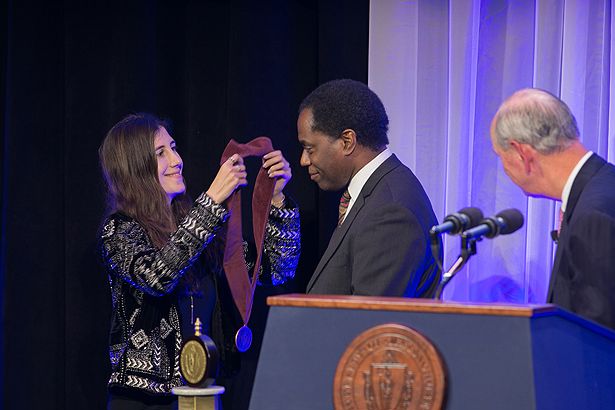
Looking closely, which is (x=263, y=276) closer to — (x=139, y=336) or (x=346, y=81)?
(x=139, y=336)

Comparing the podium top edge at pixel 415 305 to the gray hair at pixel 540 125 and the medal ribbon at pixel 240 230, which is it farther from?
the medal ribbon at pixel 240 230

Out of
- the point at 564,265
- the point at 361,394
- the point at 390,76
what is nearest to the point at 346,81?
the point at 390,76

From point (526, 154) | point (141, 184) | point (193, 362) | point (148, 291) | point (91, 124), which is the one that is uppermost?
point (91, 124)

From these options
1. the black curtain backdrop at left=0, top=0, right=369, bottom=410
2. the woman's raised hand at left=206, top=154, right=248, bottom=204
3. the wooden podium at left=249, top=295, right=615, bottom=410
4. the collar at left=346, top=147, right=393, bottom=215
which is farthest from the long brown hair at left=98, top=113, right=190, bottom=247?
the wooden podium at left=249, top=295, right=615, bottom=410

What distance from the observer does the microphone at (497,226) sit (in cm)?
221

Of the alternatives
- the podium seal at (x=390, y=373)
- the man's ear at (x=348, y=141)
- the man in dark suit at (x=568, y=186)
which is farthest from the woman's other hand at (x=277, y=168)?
the podium seal at (x=390, y=373)

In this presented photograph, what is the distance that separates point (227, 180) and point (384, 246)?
911 millimetres

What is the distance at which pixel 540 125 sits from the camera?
2432 millimetres

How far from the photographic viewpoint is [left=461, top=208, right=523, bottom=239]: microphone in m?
2.21

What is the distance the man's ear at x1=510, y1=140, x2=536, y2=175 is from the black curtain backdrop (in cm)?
152

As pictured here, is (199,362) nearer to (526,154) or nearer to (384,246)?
(384,246)

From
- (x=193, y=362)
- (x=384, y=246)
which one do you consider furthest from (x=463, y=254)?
(x=193, y=362)

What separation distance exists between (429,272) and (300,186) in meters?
1.22

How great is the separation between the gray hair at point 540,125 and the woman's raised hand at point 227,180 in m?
1.29
